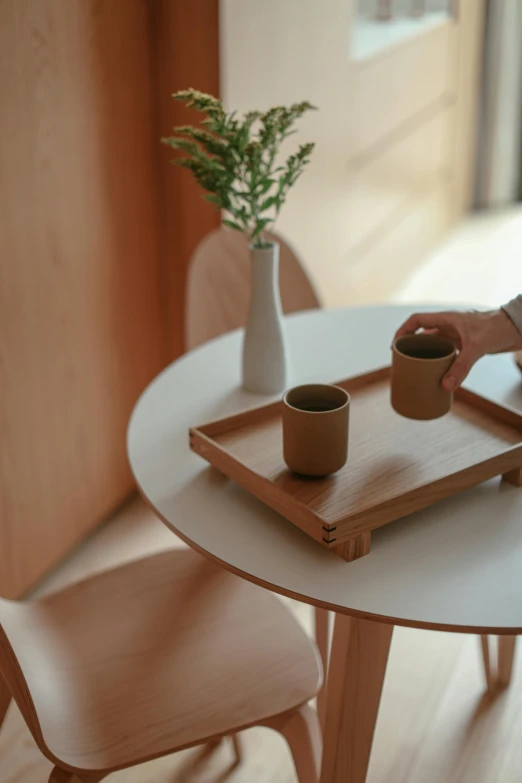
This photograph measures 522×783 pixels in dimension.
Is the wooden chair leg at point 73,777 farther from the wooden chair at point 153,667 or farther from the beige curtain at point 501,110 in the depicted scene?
the beige curtain at point 501,110

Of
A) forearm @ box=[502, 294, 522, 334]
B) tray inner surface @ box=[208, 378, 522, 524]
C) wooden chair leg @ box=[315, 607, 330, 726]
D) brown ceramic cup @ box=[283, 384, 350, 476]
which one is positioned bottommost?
wooden chair leg @ box=[315, 607, 330, 726]

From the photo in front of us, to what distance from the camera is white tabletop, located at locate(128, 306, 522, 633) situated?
3.16 feet

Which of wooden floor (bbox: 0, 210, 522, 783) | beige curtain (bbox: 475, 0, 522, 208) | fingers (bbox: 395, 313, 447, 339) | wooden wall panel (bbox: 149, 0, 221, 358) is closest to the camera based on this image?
fingers (bbox: 395, 313, 447, 339)

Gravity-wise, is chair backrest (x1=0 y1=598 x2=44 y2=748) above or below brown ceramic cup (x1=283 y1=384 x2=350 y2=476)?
below

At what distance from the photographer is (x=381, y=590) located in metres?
0.98

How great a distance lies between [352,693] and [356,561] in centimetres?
20

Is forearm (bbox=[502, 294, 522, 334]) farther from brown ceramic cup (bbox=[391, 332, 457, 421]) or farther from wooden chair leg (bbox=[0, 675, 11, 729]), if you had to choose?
wooden chair leg (bbox=[0, 675, 11, 729])

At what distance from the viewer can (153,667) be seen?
125 centimetres

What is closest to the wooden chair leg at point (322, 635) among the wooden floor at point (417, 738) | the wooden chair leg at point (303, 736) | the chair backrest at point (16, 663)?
the wooden floor at point (417, 738)

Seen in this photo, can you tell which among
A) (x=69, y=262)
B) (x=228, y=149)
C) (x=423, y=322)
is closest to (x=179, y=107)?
(x=69, y=262)

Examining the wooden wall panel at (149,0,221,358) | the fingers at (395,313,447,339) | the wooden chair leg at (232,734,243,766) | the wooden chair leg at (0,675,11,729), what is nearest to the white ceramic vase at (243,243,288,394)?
the fingers at (395,313,447,339)

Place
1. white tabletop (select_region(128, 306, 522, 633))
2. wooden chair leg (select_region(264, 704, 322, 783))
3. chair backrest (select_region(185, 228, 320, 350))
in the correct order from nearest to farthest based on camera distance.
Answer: white tabletop (select_region(128, 306, 522, 633)), wooden chair leg (select_region(264, 704, 322, 783)), chair backrest (select_region(185, 228, 320, 350))

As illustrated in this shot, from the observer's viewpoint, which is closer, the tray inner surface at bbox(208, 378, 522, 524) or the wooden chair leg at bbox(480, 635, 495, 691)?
the tray inner surface at bbox(208, 378, 522, 524)

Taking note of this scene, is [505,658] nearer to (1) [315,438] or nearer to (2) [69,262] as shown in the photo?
(1) [315,438]
